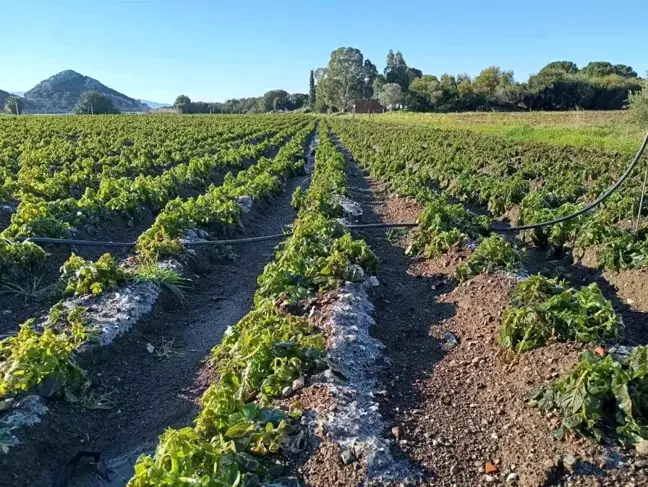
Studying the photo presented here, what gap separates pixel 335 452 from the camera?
165 inches

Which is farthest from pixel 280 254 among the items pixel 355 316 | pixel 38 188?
pixel 38 188

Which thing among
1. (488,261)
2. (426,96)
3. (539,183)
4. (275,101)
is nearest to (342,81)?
(275,101)

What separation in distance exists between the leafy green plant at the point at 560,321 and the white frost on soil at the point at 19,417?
4.64m

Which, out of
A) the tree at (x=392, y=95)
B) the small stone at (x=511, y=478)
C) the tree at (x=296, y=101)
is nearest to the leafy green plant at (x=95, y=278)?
the small stone at (x=511, y=478)

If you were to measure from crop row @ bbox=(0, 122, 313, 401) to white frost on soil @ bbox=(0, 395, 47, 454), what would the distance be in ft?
0.46

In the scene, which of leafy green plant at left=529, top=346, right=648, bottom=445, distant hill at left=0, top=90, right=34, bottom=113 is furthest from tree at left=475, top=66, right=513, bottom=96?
distant hill at left=0, top=90, right=34, bottom=113

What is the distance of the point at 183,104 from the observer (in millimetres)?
118000

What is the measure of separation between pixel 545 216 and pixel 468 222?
5.58 ft

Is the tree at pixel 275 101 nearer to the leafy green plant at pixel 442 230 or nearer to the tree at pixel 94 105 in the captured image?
the tree at pixel 94 105

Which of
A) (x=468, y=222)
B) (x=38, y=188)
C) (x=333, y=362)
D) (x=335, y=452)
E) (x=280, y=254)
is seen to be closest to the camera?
(x=335, y=452)

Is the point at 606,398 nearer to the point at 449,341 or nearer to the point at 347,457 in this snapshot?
the point at 347,457

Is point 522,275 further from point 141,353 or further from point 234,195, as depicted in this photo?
point 234,195

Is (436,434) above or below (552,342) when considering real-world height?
below

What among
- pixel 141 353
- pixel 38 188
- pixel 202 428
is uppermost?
pixel 38 188
